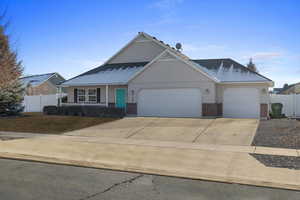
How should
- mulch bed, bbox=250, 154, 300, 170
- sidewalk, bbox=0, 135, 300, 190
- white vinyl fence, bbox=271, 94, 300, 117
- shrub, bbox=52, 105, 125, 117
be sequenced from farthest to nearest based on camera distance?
white vinyl fence, bbox=271, 94, 300, 117, shrub, bbox=52, 105, 125, 117, mulch bed, bbox=250, 154, 300, 170, sidewalk, bbox=0, 135, 300, 190

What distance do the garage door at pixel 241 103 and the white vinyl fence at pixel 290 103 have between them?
196 inches

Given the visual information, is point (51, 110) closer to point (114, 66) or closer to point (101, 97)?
point (101, 97)

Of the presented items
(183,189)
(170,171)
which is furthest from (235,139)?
(183,189)

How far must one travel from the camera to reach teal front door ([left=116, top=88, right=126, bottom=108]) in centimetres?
2256

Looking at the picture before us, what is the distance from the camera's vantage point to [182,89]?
19.9m

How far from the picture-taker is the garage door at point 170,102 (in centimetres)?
1964

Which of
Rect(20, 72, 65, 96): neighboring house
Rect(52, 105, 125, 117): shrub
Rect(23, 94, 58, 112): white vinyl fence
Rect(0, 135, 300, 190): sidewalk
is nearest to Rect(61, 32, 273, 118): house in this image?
Rect(52, 105, 125, 117): shrub

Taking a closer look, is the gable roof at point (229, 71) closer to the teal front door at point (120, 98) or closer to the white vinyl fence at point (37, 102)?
the teal front door at point (120, 98)

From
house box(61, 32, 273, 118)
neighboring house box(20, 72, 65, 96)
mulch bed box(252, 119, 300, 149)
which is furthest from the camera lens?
neighboring house box(20, 72, 65, 96)

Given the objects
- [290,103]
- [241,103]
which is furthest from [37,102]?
[290,103]

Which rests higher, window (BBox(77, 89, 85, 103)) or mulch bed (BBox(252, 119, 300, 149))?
window (BBox(77, 89, 85, 103))

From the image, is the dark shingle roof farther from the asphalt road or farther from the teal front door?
the asphalt road

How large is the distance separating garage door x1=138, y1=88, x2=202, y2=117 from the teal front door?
6.21 ft

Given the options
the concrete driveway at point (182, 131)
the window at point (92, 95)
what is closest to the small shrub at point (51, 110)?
the window at point (92, 95)
